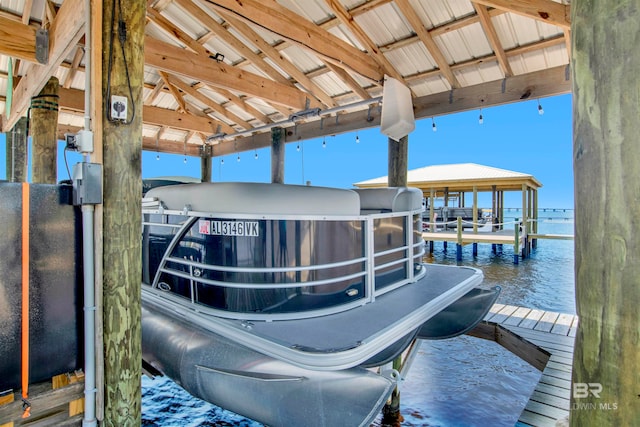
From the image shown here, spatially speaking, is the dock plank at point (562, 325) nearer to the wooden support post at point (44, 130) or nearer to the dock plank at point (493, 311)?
the dock plank at point (493, 311)

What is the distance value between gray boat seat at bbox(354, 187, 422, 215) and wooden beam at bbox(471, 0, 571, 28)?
193 centimetres

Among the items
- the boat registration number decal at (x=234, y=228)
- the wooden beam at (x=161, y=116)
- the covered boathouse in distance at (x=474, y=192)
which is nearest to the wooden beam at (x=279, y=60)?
the wooden beam at (x=161, y=116)

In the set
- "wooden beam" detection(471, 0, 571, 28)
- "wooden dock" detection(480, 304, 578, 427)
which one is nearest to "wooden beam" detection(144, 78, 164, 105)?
"wooden beam" detection(471, 0, 571, 28)

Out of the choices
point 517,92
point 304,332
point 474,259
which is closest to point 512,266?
point 474,259

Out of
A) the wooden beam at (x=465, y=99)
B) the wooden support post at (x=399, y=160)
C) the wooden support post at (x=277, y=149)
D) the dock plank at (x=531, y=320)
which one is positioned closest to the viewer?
the wooden beam at (x=465, y=99)

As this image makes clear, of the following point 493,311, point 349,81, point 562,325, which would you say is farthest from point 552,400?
point 349,81

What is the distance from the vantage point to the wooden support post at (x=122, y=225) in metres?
1.86

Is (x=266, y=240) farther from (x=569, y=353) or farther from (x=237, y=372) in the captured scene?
(x=569, y=353)

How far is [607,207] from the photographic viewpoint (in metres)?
0.96

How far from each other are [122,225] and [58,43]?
2.42 metres

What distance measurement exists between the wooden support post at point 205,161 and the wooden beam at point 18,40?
5825 millimetres

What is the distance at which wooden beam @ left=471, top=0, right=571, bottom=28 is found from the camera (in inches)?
128

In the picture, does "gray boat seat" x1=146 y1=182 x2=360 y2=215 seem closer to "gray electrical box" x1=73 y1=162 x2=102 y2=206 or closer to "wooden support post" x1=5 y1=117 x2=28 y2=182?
"gray electrical box" x1=73 y1=162 x2=102 y2=206

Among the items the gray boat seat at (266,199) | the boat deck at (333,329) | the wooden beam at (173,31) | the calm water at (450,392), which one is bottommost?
the calm water at (450,392)
